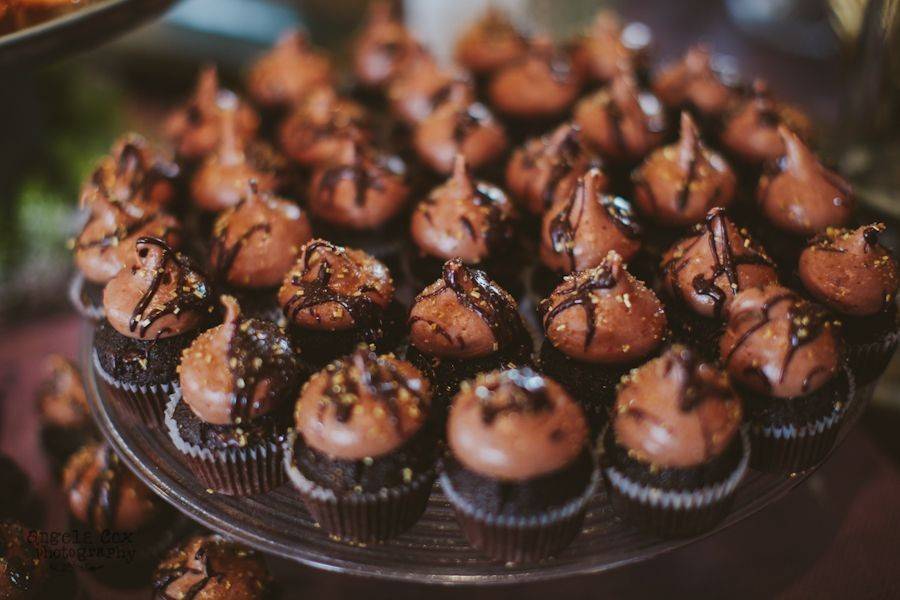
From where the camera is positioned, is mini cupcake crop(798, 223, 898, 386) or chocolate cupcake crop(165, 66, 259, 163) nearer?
mini cupcake crop(798, 223, 898, 386)

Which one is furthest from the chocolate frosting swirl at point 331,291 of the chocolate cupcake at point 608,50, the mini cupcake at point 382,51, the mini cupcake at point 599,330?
the chocolate cupcake at point 608,50

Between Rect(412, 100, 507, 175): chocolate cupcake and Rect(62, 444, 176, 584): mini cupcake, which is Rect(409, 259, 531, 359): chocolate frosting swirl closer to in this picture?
Rect(412, 100, 507, 175): chocolate cupcake

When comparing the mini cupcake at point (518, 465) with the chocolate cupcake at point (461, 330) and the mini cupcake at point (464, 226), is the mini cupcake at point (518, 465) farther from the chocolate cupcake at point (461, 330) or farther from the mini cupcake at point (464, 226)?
the mini cupcake at point (464, 226)

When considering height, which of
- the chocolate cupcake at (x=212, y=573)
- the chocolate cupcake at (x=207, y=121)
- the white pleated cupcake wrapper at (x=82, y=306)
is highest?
the chocolate cupcake at (x=207, y=121)

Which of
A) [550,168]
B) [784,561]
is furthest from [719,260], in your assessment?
[784,561]

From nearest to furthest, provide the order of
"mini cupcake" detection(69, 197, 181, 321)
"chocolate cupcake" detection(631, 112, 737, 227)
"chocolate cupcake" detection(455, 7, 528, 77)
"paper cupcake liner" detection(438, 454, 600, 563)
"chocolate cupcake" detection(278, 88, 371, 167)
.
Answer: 1. "paper cupcake liner" detection(438, 454, 600, 563)
2. "mini cupcake" detection(69, 197, 181, 321)
3. "chocolate cupcake" detection(631, 112, 737, 227)
4. "chocolate cupcake" detection(278, 88, 371, 167)
5. "chocolate cupcake" detection(455, 7, 528, 77)

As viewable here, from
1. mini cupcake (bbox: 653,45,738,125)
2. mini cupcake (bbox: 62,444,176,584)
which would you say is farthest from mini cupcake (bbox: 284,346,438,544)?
mini cupcake (bbox: 653,45,738,125)
